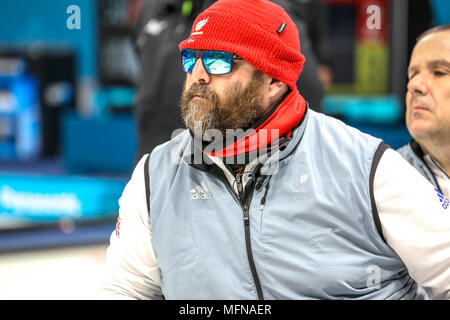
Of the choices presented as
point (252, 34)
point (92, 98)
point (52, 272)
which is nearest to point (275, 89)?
point (252, 34)

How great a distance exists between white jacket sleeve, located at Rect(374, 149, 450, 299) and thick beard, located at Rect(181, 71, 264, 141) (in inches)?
11.7

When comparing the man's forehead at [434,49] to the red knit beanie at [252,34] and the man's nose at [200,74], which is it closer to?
the red knit beanie at [252,34]

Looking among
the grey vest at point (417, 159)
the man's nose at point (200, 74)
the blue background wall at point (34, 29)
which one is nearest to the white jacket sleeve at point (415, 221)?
the grey vest at point (417, 159)

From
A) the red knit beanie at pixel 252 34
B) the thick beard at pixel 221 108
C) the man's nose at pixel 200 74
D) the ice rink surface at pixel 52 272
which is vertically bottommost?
the ice rink surface at pixel 52 272

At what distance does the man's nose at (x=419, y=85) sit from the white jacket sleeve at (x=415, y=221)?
0.72 ft

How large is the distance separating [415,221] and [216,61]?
517 millimetres

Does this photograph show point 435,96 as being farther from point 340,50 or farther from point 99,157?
point 99,157

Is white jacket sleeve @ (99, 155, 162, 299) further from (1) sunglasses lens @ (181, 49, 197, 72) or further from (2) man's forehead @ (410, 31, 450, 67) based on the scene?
(2) man's forehead @ (410, 31, 450, 67)

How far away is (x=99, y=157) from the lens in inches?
223

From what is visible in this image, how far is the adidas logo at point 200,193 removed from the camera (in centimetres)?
141

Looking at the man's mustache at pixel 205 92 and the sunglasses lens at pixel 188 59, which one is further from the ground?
the sunglasses lens at pixel 188 59

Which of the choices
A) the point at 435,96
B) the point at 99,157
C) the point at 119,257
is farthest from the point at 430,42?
the point at 99,157

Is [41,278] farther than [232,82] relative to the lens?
Yes
